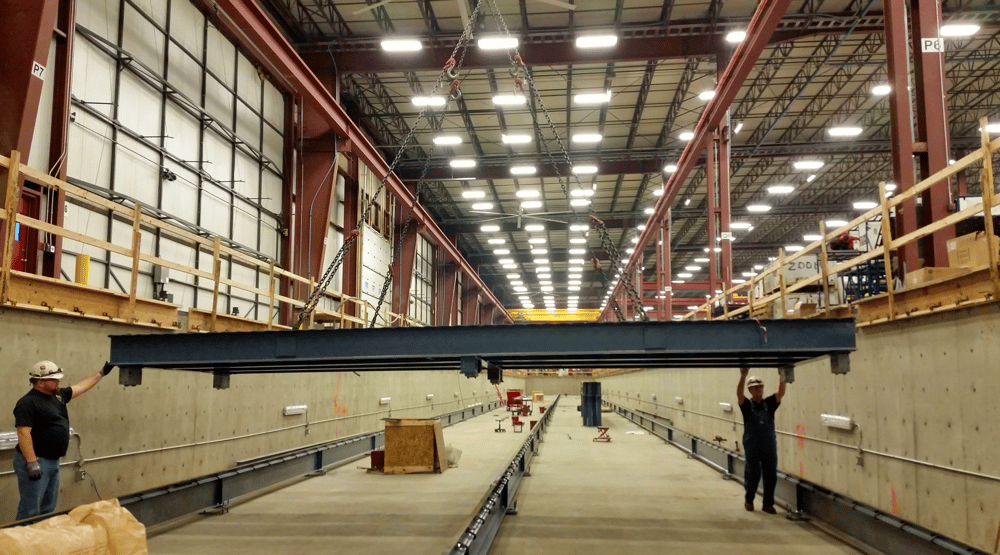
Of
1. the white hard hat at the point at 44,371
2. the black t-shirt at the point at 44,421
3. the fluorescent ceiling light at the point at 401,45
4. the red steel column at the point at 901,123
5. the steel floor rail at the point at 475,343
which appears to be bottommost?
the black t-shirt at the point at 44,421

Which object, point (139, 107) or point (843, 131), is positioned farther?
point (843, 131)

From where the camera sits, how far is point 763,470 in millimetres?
9672

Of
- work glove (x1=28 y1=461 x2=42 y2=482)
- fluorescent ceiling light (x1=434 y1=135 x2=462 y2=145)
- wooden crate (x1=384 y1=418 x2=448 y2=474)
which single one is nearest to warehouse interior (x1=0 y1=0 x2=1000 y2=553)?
work glove (x1=28 y1=461 x2=42 y2=482)

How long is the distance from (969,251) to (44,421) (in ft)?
31.5

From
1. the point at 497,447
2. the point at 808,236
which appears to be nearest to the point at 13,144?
the point at 497,447

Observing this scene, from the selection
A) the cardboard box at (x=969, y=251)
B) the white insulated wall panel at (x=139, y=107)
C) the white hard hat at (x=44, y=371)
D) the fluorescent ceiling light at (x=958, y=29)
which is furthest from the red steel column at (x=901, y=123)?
the white insulated wall panel at (x=139, y=107)

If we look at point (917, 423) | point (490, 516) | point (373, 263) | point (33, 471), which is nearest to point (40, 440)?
point (33, 471)

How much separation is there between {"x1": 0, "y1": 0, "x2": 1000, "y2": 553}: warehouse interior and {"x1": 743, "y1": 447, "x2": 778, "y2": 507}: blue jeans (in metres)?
0.32

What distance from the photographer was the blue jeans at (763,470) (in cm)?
956

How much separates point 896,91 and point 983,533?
6.44 meters

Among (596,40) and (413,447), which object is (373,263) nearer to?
(596,40)

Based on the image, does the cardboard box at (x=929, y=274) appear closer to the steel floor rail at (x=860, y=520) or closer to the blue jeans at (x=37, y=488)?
the steel floor rail at (x=860, y=520)

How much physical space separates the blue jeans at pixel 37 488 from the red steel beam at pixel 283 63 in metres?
6.77

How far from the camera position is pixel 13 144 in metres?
9.31
